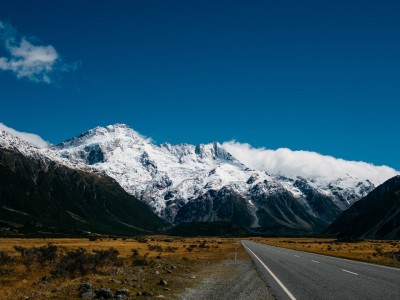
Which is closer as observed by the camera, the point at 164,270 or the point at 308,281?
the point at 308,281

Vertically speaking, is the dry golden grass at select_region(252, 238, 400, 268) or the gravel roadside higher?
the dry golden grass at select_region(252, 238, 400, 268)

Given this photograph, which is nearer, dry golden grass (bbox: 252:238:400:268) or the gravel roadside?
the gravel roadside

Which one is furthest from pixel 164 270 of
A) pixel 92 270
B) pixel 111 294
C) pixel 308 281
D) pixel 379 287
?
pixel 379 287

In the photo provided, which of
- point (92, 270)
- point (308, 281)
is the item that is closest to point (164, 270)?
point (92, 270)

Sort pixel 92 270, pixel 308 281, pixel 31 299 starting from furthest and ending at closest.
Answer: pixel 92 270 < pixel 308 281 < pixel 31 299

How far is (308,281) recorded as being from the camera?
23.5m

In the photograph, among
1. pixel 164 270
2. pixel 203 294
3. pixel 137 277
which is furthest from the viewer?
pixel 164 270

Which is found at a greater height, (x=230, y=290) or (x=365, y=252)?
(x=365, y=252)

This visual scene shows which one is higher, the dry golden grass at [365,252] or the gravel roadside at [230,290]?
the dry golden grass at [365,252]

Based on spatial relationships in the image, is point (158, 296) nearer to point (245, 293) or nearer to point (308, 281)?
point (245, 293)

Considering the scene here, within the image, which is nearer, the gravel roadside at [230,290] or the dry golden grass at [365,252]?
the gravel roadside at [230,290]

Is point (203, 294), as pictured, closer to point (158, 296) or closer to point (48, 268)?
point (158, 296)

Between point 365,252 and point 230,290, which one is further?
point 365,252

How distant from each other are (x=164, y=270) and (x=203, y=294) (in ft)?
39.6
